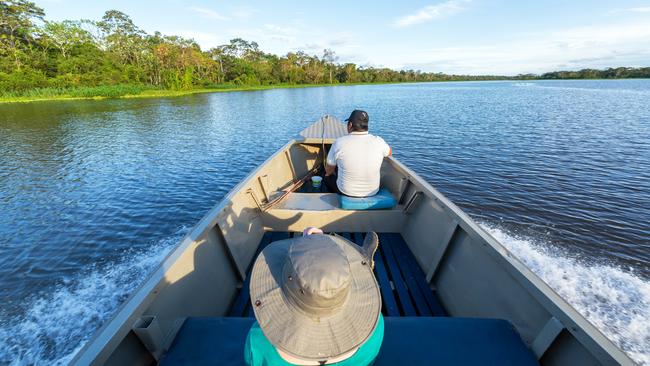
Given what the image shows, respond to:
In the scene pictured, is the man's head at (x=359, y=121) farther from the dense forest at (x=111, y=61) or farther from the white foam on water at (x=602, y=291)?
the dense forest at (x=111, y=61)

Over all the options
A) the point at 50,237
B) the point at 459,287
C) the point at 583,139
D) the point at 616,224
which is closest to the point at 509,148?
the point at 583,139

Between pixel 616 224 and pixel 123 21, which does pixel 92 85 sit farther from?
pixel 616 224

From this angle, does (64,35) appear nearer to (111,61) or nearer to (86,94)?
(111,61)

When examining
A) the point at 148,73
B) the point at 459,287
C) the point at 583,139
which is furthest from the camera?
the point at 148,73

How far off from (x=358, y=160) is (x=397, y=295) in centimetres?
195

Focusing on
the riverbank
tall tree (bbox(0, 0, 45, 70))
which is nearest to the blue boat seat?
the riverbank

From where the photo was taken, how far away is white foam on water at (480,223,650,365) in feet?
14.5

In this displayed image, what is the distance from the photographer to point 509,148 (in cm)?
1542

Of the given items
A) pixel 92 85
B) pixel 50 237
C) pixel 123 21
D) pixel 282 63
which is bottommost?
pixel 50 237

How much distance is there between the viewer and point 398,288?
3.51 metres

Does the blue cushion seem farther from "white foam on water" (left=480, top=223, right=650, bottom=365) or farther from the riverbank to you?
the riverbank

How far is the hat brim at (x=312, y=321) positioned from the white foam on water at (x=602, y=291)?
5382mm

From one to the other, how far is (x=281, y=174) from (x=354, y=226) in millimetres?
2871

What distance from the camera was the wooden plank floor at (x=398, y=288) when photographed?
3219 millimetres
